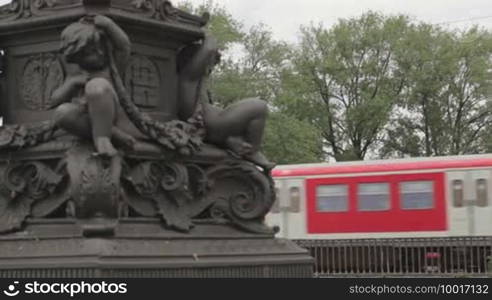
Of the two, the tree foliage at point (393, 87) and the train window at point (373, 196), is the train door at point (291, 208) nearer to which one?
the train window at point (373, 196)

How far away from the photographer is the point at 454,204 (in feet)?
89.7

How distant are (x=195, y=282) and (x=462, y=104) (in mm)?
47365

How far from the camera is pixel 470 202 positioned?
27.2 meters

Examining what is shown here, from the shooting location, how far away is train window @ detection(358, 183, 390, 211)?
27828 mm

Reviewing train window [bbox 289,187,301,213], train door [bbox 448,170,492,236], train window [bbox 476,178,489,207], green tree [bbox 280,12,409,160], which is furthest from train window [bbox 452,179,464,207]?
green tree [bbox 280,12,409,160]

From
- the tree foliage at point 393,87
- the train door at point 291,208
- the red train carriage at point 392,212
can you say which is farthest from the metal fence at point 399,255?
the tree foliage at point 393,87

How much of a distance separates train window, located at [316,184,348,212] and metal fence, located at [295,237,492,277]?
6.91ft

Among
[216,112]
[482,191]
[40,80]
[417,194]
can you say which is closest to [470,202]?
[482,191]

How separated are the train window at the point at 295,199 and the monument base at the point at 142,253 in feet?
68.4

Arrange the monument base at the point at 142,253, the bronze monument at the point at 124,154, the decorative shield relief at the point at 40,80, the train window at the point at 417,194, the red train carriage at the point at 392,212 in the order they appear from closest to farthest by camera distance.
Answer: the monument base at the point at 142,253 → the bronze monument at the point at 124,154 → the decorative shield relief at the point at 40,80 → the red train carriage at the point at 392,212 → the train window at the point at 417,194

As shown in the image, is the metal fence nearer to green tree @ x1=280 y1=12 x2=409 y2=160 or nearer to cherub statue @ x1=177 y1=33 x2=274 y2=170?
cherub statue @ x1=177 y1=33 x2=274 y2=170

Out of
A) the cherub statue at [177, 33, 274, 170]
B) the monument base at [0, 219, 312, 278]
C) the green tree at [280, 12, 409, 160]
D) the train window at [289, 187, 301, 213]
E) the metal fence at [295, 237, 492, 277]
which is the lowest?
the metal fence at [295, 237, 492, 277]

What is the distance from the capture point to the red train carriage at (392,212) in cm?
2562

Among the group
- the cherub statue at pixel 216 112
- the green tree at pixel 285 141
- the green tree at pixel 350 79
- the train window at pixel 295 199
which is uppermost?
the green tree at pixel 350 79
